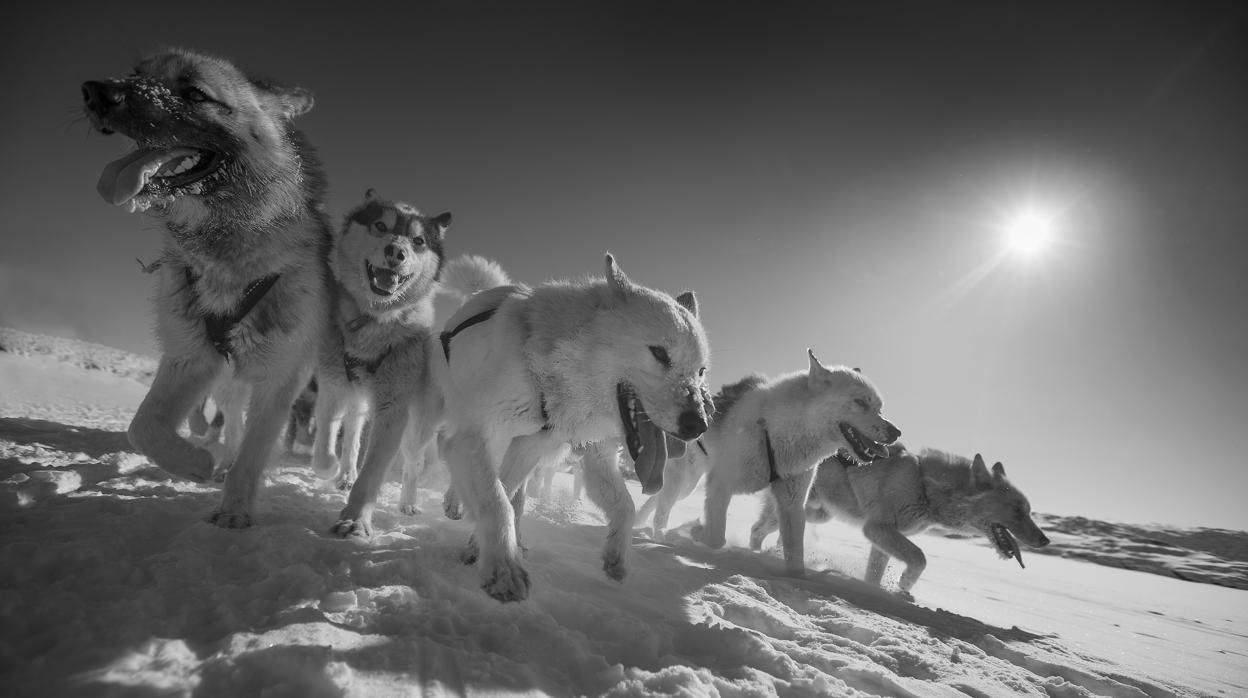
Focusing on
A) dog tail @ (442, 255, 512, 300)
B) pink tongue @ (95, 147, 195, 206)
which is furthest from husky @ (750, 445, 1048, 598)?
pink tongue @ (95, 147, 195, 206)

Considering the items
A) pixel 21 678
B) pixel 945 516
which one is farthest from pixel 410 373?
pixel 945 516

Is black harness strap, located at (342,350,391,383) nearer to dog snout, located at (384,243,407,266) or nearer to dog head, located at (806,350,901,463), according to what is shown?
dog snout, located at (384,243,407,266)

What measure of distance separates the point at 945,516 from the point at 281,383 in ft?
28.1

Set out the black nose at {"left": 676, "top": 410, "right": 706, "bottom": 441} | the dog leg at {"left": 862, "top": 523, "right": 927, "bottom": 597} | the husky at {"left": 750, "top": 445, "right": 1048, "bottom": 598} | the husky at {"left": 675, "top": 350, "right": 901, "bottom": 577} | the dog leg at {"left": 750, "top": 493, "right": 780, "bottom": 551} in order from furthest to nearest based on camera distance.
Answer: the dog leg at {"left": 750, "top": 493, "right": 780, "bottom": 551} → the husky at {"left": 750, "top": 445, "right": 1048, "bottom": 598} → the dog leg at {"left": 862, "top": 523, "right": 927, "bottom": 597} → the husky at {"left": 675, "top": 350, "right": 901, "bottom": 577} → the black nose at {"left": 676, "top": 410, "right": 706, "bottom": 441}

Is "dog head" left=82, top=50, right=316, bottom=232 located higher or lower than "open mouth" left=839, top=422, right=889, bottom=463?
higher

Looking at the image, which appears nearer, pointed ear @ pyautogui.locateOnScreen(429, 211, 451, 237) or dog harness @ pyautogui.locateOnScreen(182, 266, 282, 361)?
dog harness @ pyautogui.locateOnScreen(182, 266, 282, 361)

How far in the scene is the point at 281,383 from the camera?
3391mm

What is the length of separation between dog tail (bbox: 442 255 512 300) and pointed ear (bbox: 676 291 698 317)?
6.96ft

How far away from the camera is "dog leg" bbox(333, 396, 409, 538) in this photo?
11.0 feet

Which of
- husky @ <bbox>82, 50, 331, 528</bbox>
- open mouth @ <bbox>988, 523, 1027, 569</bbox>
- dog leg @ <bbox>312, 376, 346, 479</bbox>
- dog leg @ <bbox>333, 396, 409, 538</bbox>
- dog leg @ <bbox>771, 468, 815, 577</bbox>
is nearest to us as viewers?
husky @ <bbox>82, 50, 331, 528</bbox>

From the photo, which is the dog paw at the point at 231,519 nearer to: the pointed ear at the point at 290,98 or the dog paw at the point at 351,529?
the dog paw at the point at 351,529

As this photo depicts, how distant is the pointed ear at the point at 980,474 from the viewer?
7.85m

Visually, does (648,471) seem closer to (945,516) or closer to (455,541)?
(455,541)

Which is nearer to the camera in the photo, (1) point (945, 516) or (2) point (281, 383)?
(2) point (281, 383)
